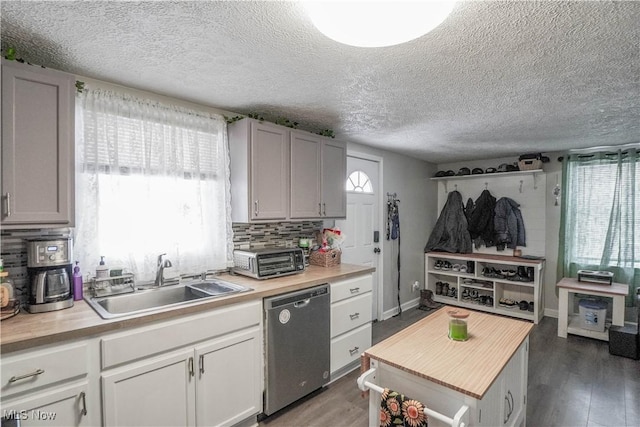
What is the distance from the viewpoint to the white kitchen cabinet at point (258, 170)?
7.95ft

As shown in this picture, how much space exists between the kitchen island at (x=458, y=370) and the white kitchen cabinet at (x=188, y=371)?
85cm

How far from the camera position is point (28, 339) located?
4.20 ft

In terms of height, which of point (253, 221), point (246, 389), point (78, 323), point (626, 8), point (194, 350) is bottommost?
point (246, 389)

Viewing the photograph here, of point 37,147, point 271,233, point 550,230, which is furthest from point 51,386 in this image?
point 550,230

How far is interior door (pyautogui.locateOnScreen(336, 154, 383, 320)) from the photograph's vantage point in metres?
3.70

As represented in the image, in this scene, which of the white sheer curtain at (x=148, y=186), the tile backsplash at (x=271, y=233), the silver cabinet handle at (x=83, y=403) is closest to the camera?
the silver cabinet handle at (x=83, y=403)

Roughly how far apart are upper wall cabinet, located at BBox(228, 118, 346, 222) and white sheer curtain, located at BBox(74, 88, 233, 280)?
0.16 m

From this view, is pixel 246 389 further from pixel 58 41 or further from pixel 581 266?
pixel 581 266

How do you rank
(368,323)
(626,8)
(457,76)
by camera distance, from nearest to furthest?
(626,8) < (457,76) < (368,323)

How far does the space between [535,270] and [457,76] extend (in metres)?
3.26

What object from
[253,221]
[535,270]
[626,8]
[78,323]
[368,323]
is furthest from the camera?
[535,270]

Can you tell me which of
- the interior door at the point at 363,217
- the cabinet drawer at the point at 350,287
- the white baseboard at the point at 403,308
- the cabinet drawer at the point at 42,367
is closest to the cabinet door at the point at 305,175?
the cabinet drawer at the point at 350,287

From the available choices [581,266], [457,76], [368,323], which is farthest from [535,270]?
[457,76]

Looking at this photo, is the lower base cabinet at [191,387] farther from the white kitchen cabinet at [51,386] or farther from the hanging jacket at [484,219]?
the hanging jacket at [484,219]
